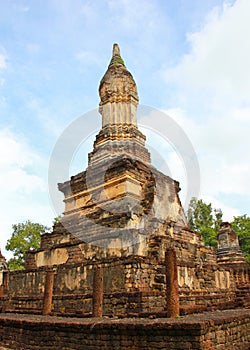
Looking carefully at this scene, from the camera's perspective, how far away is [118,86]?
1777 cm

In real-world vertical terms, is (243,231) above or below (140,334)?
above

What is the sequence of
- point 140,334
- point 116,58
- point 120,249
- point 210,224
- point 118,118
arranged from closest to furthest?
point 140,334
point 120,249
point 118,118
point 116,58
point 210,224

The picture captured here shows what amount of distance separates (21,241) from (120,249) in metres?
20.0

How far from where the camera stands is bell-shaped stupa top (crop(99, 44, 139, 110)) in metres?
17.6

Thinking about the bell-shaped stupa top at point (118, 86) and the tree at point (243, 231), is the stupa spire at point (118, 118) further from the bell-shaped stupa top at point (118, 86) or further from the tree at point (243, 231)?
the tree at point (243, 231)

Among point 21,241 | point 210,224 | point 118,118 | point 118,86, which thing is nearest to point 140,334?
point 118,118

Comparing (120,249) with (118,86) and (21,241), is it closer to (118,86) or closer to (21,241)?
(118,86)

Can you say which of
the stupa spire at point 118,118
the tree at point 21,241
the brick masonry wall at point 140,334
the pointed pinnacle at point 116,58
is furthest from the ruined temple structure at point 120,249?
the tree at point 21,241

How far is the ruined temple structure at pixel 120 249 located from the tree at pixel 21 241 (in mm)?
15027

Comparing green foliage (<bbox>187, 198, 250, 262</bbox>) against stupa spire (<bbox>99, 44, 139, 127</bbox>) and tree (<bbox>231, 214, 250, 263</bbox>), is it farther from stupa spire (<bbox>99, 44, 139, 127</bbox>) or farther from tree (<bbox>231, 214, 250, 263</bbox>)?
stupa spire (<bbox>99, 44, 139, 127</bbox>)

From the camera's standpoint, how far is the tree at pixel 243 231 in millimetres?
31891

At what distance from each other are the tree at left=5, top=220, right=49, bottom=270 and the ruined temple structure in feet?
49.3

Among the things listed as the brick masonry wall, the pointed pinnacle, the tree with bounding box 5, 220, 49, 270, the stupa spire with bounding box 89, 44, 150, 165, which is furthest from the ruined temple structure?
the tree with bounding box 5, 220, 49, 270

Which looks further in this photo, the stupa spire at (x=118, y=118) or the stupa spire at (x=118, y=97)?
the stupa spire at (x=118, y=97)
